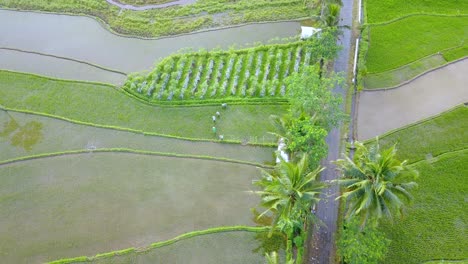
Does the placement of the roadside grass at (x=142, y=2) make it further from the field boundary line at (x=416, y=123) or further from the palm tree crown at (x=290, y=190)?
the palm tree crown at (x=290, y=190)

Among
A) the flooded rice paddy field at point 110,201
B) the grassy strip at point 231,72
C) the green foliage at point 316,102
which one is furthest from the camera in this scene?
the grassy strip at point 231,72

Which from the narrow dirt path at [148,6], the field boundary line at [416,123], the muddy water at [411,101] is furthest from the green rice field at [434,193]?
the narrow dirt path at [148,6]

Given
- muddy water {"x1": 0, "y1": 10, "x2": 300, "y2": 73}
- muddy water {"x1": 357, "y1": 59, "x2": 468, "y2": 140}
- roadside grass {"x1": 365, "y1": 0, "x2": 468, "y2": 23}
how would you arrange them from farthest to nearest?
1. roadside grass {"x1": 365, "y1": 0, "x2": 468, "y2": 23}
2. muddy water {"x1": 0, "y1": 10, "x2": 300, "y2": 73}
3. muddy water {"x1": 357, "y1": 59, "x2": 468, "y2": 140}

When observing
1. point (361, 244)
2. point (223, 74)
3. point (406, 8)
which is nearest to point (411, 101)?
point (406, 8)

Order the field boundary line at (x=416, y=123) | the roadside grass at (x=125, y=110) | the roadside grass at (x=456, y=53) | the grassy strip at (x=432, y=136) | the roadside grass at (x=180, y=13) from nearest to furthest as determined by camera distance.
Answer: the grassy strip at (x=432, y=136) → the field boundary line at (x=416, y=123) → the roadside grass at (x=125, y=110) → the roadside grass at (x=456, y=53) → the roadside grass at (x=180, y=13)

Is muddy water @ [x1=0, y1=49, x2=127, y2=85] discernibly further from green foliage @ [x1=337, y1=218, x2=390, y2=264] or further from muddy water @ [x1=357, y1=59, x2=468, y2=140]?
green foliage @ [x1=337, y1=218, x2=390, y2=264]

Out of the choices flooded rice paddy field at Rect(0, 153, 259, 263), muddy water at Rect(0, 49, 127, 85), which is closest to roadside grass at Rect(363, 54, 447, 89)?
flooded rice paddy field at Rect(0, 153, 259, 263)
